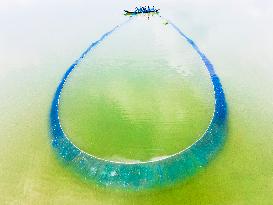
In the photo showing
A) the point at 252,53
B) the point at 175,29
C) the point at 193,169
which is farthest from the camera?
the point at 175,29

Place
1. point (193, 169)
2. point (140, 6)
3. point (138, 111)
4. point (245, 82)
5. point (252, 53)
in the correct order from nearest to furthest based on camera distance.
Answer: point (193, 169), point (138, 111), point (245, 82), point (252, 53), point (140, 6)

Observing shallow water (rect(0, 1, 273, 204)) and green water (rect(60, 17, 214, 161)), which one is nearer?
shallow water (rect(0, 1, 273, 204))

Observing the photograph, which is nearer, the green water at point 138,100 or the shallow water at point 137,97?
the shallow water at point 137,97

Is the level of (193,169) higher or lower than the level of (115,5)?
lower

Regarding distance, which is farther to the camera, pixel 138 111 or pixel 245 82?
pixel 245 82

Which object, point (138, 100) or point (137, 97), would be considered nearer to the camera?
point (138, 100)

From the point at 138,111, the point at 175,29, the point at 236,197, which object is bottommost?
the point at 236,197

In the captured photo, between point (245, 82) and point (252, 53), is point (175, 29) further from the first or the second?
point (245, 82)

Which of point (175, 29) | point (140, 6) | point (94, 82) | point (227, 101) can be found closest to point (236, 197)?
point (227, 101)
